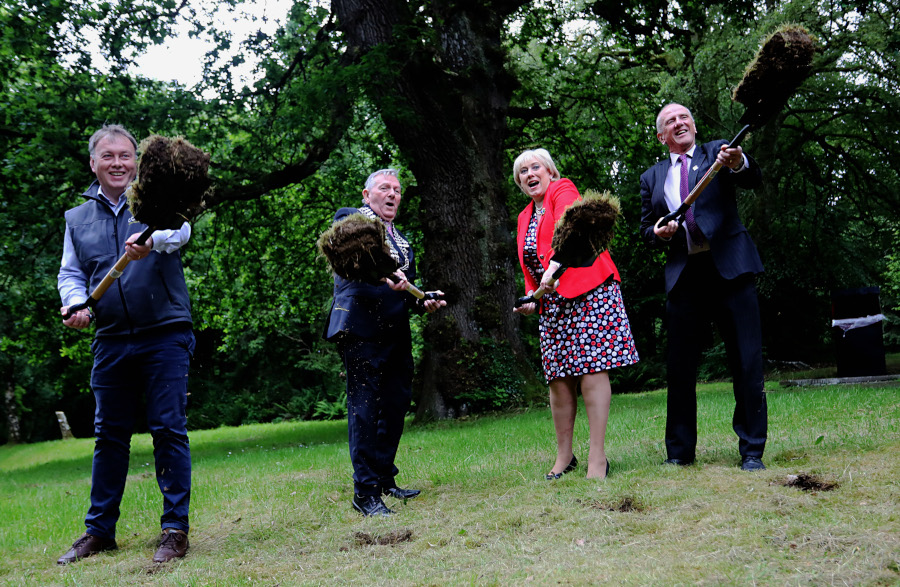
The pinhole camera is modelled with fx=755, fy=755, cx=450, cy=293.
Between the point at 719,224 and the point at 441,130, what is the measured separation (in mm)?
7203

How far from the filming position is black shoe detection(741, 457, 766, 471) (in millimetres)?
4634

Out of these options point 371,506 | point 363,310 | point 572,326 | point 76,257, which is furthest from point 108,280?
point 572,326

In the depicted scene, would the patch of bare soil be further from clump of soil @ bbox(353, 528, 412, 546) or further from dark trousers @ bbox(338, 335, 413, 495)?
dark trousers @ bbox(338, 335, 413, 495)

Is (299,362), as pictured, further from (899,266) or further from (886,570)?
(886,570)

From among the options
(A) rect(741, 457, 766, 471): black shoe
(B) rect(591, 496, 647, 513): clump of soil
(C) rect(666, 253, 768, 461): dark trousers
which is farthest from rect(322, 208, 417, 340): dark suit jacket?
(A) rect(741, 457, 766, 471): black shoe

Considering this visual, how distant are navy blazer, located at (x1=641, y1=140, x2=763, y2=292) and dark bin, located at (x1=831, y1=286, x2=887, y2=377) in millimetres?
11108

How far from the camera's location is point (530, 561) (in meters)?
3.36

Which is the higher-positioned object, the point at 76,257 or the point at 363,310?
the point at 76,257

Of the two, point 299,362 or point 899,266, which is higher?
point 899,266

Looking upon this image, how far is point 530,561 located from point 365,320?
6.67 feet

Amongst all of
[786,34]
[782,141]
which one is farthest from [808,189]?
[786,34]

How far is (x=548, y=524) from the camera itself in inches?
156

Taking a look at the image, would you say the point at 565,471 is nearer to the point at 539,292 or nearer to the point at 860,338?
the point at 539,292

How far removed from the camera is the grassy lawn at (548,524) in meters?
3.12
